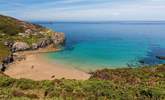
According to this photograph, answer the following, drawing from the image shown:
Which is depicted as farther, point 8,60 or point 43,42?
point 43,42

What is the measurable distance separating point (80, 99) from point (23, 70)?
46.1 meters

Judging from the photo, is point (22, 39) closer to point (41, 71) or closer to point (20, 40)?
point (20, 40)

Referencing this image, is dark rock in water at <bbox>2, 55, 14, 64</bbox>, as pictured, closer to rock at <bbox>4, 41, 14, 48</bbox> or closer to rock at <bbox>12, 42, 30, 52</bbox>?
rock at <bbox>12, 42, 30, 52</bbox>

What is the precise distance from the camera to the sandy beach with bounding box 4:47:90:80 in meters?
54.6

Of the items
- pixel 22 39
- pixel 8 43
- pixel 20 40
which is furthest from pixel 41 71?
pixel 22 39

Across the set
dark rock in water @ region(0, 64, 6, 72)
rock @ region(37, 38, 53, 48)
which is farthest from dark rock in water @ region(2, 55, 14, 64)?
rock @ region(37, 38, 53, 48)

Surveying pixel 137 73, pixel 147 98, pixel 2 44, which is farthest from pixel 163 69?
pixel 2 44

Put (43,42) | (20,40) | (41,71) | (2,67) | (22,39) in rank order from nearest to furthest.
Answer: (41,71), (2,67), (20,40), (43,42), (22,39)

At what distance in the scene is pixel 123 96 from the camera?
60.0 ft

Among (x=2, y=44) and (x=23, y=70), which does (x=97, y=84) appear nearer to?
(x=23, y=70)

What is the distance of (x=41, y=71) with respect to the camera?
60.2 meters

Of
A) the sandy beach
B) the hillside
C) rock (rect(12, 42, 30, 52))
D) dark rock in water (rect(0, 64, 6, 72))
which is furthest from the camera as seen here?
rock (rect(12, 42, 30, 52))

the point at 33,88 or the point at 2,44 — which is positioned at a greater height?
the point at 33,88

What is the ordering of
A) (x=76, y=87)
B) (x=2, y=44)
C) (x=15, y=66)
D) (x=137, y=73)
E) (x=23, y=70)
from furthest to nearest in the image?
(x=2, y=44), (x=15, y=66), (x=23, y=70), (x=137, y=73), (x=76, y=87)
